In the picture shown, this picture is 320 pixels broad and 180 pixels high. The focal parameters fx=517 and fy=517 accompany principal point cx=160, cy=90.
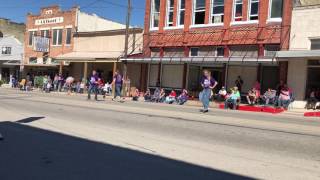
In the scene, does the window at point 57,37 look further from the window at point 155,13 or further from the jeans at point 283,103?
the jeans at point 283,103

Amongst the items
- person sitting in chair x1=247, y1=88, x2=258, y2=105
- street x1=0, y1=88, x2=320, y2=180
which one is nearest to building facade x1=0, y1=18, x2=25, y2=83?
person sitting in chair x1=247, y1=88, x2=258, y2=105

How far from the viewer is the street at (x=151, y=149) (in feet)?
25.7

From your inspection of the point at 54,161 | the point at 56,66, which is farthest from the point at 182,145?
the point at 56,66

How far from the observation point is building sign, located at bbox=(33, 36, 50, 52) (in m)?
47.3

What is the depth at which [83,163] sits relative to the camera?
8.37 metres

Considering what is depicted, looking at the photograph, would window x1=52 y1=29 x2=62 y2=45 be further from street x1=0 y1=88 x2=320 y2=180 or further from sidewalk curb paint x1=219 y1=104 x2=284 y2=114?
street x1=0 y1=88 x2=320 y2=180

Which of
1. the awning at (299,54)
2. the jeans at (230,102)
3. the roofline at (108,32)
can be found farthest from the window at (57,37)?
the awning at (299,54)

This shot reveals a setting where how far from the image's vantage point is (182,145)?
1078 cm

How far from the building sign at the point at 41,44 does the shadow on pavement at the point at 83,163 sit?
37524 mm

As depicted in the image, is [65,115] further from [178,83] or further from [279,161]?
[178,83]

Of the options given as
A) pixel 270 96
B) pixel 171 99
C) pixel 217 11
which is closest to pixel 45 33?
pixel 217 11

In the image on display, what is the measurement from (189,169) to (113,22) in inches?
1681

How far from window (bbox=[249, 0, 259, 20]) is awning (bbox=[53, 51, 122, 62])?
10.7 meters

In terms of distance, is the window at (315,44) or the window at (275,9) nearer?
the window at (315,44)
